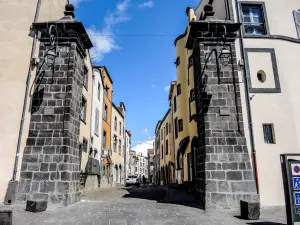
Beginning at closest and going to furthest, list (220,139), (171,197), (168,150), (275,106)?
1. (220,139)
2. (275,106)
3. (171,197)
4. (168,150)

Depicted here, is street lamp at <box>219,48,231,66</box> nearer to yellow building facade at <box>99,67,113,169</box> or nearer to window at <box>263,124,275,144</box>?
window at <box>263,124,275,144</box>

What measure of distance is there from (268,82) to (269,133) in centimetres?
185

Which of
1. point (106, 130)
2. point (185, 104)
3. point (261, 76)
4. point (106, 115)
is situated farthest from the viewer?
point (106, 115)

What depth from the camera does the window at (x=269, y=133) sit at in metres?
8.38

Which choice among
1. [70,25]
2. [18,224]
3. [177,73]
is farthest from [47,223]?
[177,73]

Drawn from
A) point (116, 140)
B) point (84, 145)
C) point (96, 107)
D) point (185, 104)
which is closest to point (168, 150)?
point (116, 140)

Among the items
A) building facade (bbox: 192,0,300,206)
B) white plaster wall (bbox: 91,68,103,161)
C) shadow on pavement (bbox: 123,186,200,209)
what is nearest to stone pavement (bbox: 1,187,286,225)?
shadow on pavement (bbox: 123,186,200,209)

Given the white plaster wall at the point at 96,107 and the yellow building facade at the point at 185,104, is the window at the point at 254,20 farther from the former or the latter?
the white plaster wall at the point at 96,107

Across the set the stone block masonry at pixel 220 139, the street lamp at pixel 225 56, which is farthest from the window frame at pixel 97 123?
Result: the street lamp at pixel 225 56

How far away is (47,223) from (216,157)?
4.85m

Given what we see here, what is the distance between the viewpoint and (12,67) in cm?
849

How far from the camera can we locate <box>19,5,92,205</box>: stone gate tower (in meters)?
7.13

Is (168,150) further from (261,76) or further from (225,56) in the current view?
(225,56)

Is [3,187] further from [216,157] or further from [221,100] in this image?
[221,100]
